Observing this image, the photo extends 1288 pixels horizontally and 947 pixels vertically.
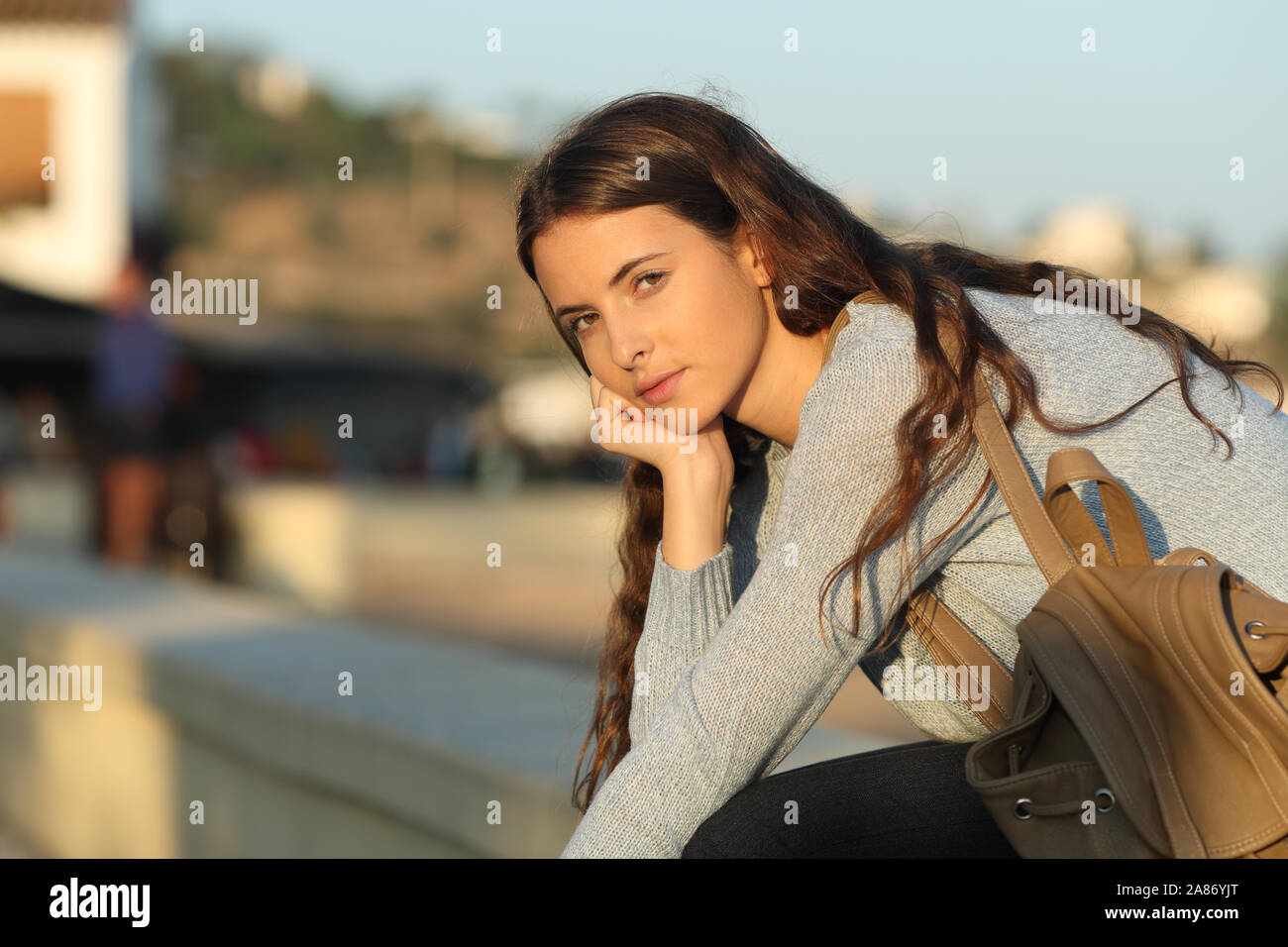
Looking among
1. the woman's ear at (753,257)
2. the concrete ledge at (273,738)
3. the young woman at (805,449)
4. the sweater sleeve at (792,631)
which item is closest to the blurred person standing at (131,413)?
the concrete ledge at (273,738)

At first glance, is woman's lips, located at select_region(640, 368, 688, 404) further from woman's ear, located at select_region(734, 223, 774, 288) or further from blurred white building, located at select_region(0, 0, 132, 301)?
blurred white building, located at select_region(0, 0, 132, 301)

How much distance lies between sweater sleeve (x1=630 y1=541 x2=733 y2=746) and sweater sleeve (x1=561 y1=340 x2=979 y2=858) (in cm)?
29

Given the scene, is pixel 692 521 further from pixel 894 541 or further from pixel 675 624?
pixel 894 541

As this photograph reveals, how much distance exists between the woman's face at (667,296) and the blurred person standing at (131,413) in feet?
21.1

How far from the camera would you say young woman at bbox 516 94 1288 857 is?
5.51ft

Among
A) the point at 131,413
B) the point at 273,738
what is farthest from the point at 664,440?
the point at 131,413

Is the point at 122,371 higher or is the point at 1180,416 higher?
the point at 1180,416

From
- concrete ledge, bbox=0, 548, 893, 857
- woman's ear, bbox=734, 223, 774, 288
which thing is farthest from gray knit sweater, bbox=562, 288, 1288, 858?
concrete ledge, bbox=0, 548, 893, 857

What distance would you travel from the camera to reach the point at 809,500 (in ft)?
5.53

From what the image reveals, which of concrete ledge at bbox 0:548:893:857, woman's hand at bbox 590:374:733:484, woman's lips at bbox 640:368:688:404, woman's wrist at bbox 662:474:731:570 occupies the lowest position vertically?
concrete ledge at bbox 0:548:893:857

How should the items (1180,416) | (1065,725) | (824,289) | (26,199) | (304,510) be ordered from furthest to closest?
(26,199) → (304,510) → (824,289) → (1180,416) → (1065,725)

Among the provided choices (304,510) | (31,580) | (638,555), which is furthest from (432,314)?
(638,555)

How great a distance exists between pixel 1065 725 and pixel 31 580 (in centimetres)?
489
